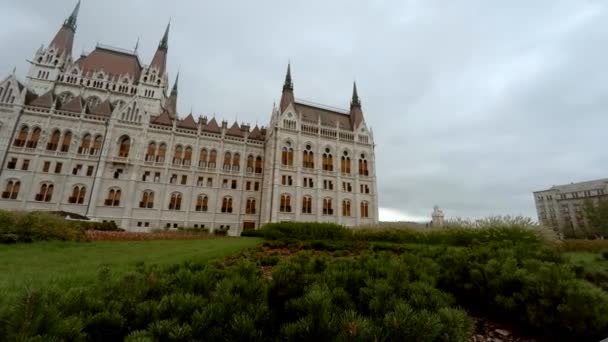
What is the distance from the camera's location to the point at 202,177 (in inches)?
1409

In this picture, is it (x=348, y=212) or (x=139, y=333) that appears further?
(x=348, y=212)

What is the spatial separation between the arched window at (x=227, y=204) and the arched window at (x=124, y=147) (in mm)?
14266

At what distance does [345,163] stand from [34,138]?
139ft

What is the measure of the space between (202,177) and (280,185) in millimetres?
11353

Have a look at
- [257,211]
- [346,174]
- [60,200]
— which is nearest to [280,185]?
[257,211]

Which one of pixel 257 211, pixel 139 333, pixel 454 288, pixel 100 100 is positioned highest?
pixel 100 100

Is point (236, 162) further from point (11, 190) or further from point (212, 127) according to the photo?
point (11, 190)

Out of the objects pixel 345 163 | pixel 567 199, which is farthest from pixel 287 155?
pixel 567 199

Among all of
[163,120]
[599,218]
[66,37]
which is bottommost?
[599,218]

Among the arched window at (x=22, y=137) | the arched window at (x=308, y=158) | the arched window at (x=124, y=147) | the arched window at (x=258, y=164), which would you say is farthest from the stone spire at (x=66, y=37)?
the arched window at (x=308, y=158)

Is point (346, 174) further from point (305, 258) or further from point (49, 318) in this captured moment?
point (49, 318)

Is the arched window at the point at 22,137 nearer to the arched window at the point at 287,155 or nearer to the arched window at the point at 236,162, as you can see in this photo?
the arched window at the point at 236,162

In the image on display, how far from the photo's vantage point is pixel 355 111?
154 ft

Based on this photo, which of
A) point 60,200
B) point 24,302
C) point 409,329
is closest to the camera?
point 24,302
